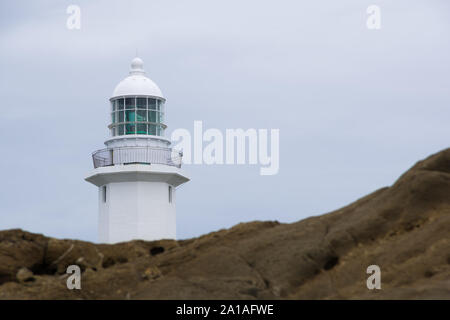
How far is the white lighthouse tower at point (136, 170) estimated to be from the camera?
115 ft

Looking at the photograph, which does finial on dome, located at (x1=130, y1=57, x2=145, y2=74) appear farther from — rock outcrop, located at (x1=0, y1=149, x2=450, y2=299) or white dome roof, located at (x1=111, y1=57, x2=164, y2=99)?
rock outcrop, located at (x1=0, y1=149, x2=450, y2=299)

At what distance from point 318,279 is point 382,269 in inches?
60.6

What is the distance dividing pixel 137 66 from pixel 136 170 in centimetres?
507

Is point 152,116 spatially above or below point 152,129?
above

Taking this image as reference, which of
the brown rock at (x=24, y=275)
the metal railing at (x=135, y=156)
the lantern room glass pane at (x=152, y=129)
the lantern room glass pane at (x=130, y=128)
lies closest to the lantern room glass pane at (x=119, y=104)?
the lantern room glass pane at (x=130, y=128)

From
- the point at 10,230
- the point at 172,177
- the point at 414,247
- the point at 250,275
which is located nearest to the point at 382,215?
the point at 414,247

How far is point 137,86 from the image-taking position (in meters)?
36.2

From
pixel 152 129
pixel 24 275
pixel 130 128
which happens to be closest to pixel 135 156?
pixel 130 128

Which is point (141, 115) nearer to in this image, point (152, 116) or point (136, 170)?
point (152, 116)

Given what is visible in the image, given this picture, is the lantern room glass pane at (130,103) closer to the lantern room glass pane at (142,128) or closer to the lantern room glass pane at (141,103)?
the lantern room glass pane at (141,103)
